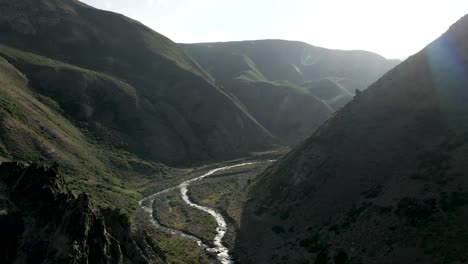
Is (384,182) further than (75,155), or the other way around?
(75,155)

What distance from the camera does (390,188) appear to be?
64562mm

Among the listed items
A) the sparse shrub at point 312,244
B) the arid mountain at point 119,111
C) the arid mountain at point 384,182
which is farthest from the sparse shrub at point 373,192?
the arid mountain at point 119,111

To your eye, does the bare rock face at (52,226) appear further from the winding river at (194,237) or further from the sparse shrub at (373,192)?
the sparse shrub at (373,192)

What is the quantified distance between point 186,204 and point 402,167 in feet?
179

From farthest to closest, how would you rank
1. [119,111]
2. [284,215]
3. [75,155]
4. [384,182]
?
1. [119,111]
2. [75,155]
3. [284,215]
4. [384,182]

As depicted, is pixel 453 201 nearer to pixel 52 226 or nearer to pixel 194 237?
pixel 194 237

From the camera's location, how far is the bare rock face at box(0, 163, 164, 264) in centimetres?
3819

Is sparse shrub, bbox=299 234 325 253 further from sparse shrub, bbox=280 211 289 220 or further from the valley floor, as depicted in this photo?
the valley floor

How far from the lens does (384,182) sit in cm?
6712

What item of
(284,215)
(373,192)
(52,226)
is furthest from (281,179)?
(52,226)

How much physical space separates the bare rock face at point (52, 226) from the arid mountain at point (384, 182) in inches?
1016

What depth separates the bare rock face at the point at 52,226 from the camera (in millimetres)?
38188

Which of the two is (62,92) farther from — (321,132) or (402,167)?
(402,167)

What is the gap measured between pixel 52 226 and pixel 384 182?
1918 inches
